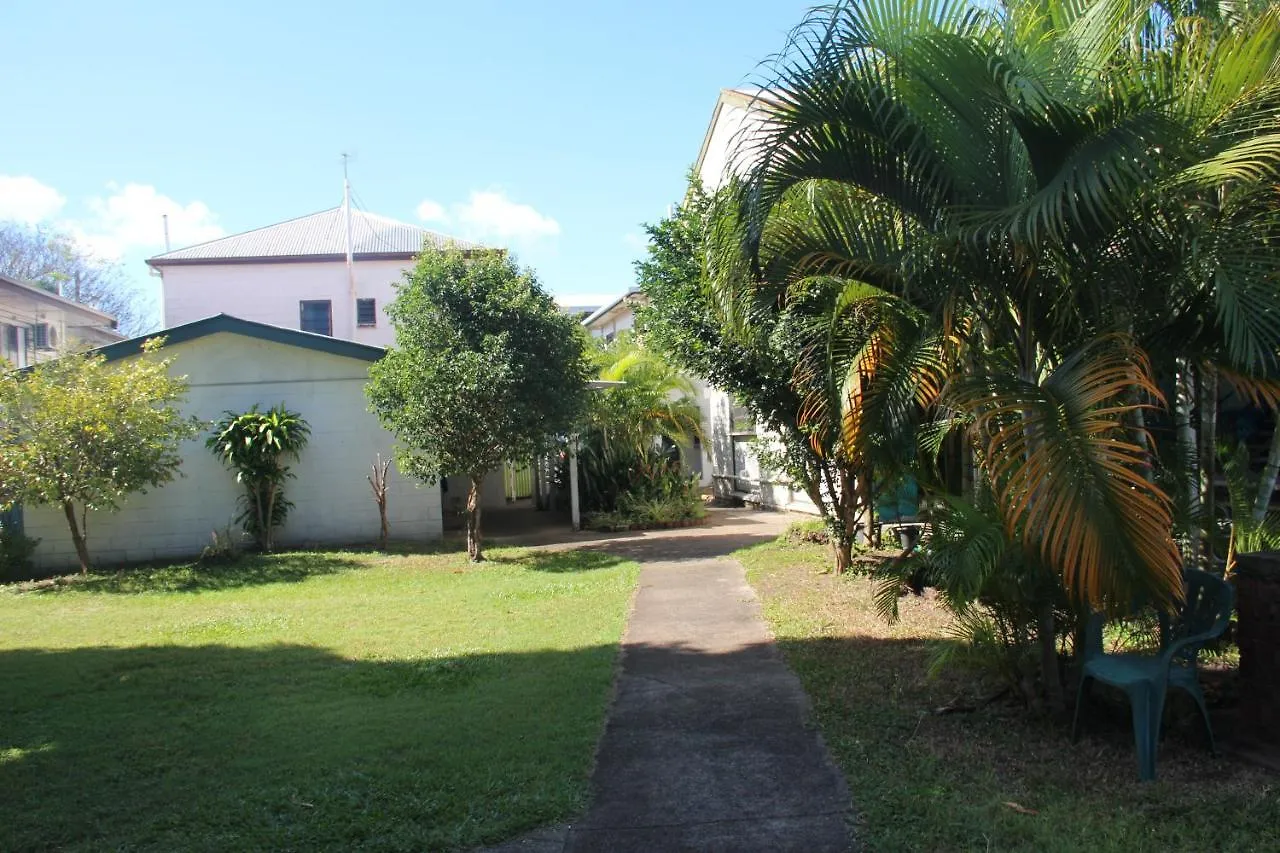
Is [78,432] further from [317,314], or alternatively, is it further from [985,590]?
[317,314]

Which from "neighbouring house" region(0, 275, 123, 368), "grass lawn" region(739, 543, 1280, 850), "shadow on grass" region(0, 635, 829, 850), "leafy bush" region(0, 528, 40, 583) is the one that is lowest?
"grass lawn" region(739, 543, 1280, 850)

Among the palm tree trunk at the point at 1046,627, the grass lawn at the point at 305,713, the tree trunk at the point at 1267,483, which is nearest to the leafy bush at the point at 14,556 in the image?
the grass lawn at the point at 305,713

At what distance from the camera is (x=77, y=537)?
13.9m

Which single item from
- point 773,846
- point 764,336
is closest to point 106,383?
point 764,336

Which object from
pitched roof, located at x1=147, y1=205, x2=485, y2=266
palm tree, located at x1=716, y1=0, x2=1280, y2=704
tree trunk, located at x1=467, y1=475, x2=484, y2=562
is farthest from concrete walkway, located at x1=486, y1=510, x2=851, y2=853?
pitched roof, located at x1=147, y1=205, x2=485, y2=266

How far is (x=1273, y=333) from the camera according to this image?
14.1ft

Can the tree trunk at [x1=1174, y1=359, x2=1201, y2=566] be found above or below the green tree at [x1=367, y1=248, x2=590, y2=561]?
below

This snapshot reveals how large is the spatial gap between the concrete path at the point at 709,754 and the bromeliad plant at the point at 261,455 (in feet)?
26.3

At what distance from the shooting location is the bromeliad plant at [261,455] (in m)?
14.7

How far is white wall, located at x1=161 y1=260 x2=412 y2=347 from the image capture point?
103ft

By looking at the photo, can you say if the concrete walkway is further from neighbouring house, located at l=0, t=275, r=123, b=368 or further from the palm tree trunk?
neighbouring house, located at l=0, t=275, r=123, b=368

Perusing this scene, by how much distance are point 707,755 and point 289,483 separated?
12023 mm

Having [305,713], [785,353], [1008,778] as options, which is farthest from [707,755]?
[785,353]

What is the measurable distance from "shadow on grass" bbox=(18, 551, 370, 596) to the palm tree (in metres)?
9.59
